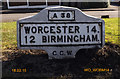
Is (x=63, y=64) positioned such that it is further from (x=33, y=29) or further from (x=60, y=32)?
(x=33, y=29)

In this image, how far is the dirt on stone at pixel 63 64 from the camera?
3.50 meters

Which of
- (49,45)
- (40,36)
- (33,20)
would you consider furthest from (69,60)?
(33,20)

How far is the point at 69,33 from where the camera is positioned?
4.07 metres

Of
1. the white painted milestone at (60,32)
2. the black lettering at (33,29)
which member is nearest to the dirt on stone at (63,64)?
the white painted milestone at (60,32)

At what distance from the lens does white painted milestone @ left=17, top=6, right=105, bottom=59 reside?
402 cm

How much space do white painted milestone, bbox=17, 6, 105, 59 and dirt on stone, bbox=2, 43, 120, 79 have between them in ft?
0.68

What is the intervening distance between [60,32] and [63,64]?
0.67m

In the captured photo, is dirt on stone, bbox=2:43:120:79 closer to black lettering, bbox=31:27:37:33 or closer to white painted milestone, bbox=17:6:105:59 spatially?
white painted milestone, bbox=17:6:105:59

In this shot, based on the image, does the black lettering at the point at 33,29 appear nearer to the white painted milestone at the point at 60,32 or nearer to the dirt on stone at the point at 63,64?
the white painted milestone at the point at 60,32

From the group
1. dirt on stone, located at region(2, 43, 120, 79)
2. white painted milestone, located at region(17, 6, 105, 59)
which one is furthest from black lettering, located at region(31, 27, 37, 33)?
dirt on stone, located at region(2, 43, 120, 79)

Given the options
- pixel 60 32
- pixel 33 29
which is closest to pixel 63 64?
pixel 60 32

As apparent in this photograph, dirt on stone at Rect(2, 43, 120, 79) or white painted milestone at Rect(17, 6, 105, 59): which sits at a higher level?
white painted milestone at Rect(17, 6, 105, 59)

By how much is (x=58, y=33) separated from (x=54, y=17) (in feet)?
1.12

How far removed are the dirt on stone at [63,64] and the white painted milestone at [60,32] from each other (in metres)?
0.21
